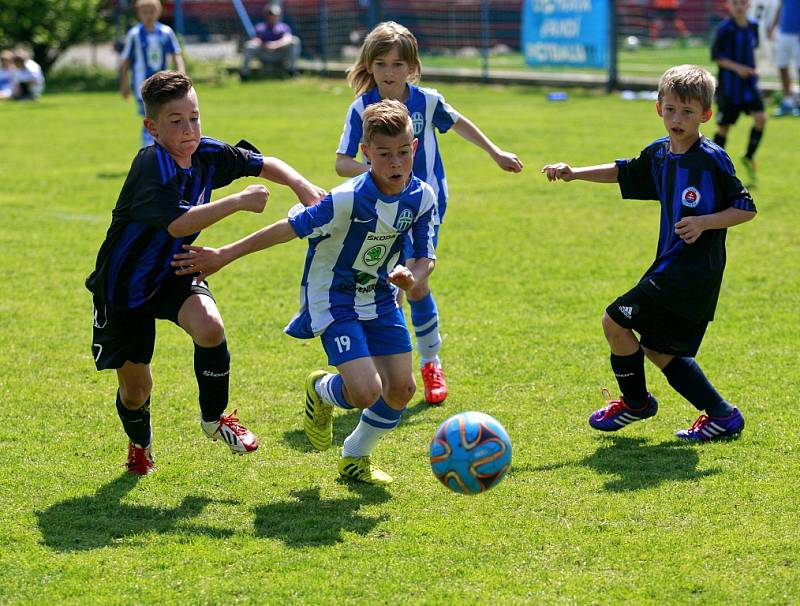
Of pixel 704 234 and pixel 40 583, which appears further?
pixel 704 234

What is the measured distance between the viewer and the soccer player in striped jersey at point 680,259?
5.11m

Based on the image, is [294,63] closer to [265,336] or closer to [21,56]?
[21,56]

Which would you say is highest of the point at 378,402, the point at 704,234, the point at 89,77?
the point at 704,234

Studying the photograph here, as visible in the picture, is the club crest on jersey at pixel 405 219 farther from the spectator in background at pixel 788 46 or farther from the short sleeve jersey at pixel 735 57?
the spectator in background at pixel 788 46

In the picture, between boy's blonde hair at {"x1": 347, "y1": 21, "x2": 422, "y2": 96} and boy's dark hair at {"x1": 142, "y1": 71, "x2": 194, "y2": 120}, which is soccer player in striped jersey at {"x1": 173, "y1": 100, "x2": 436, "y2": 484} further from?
boy's blonde hair at {"x1": 347, "y1": 21, "x2": 422, "y2": 96}

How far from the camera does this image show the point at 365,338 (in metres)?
4.93

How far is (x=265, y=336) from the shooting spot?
23.6ft

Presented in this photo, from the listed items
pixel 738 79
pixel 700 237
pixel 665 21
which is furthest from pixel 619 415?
pixel 665 21

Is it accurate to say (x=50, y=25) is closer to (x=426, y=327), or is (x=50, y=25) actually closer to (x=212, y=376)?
(x=426, y=327)

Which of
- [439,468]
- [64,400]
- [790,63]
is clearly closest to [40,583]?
[439,468]

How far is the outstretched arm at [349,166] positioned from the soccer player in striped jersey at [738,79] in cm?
744

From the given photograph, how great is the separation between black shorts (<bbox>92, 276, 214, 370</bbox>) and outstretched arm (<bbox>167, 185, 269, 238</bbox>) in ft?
1.09

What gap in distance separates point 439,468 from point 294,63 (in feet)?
70.5

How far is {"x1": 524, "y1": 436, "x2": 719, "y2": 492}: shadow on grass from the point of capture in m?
4.86
